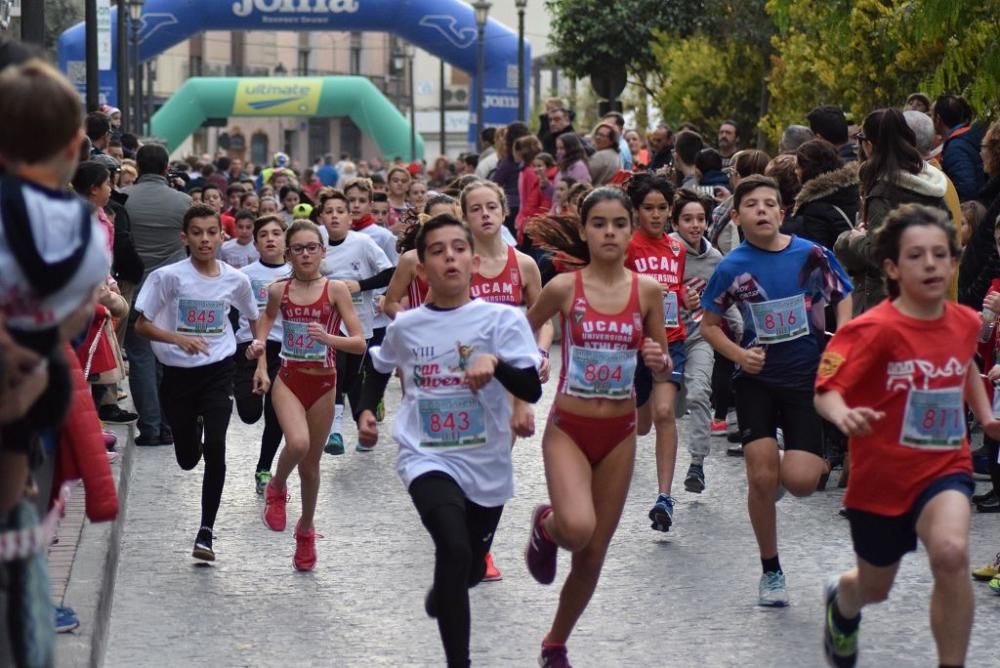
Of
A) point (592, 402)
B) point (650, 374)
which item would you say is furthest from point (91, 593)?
point (650, 374)

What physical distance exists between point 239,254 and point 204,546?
6792 millimetres

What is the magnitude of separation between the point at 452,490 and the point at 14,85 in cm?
244

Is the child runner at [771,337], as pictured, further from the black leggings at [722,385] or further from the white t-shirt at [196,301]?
the black leggings at [722,385]

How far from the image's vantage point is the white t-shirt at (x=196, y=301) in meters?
9.81

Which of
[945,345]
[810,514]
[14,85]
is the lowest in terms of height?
[810,514]

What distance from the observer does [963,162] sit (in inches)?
486

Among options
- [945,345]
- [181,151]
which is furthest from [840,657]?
[181,151]

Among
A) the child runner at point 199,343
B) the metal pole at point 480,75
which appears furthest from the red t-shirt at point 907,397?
the metal pole at point 480,75

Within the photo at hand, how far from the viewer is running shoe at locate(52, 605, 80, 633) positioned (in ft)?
22.3

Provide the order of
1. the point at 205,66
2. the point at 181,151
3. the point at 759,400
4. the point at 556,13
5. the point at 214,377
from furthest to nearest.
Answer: the point at 205,66 → the point at 181,151 → the point at 556,13 → the point at 214,377 → the point at 759,400

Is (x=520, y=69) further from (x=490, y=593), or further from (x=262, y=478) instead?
(x=490, y=593)

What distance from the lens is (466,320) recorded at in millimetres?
6566

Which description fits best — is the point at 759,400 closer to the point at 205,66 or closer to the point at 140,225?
the point at 140,225

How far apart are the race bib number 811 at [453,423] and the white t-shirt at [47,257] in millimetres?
2133
